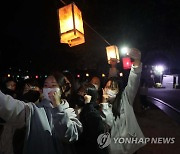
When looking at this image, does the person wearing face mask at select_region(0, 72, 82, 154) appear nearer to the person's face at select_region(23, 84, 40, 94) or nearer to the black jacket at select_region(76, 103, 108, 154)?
the black jacket at select_region(76, 103, 108, 154)

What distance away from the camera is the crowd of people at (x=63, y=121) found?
7.33ft

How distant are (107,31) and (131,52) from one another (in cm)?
1037

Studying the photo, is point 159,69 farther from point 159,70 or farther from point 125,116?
point 125,116

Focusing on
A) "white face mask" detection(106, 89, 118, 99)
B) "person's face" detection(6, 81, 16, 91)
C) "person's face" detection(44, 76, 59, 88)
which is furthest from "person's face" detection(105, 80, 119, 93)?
"person's face" detection(6, 81, 16, 91)

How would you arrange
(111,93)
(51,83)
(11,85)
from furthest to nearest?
(11,85) → (111,93) → (51,83)

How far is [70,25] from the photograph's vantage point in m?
4.83

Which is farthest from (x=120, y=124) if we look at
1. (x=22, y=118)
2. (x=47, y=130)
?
(x=22, y=118)

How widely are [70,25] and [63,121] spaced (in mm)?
3074

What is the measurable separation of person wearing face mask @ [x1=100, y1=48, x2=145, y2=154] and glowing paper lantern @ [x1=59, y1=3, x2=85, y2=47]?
156 centimetres

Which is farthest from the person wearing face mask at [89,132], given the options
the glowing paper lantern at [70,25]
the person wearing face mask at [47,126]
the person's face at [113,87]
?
the glowing paper lantern at [70,25]

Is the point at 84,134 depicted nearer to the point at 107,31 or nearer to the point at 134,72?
the point at 134,72

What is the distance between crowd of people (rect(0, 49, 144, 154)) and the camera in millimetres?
2234

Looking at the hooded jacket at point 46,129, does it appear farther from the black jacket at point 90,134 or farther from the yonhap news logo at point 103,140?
the yonhap news logo at point 103,140

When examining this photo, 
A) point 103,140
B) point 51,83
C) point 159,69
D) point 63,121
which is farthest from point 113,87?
point 159,69
